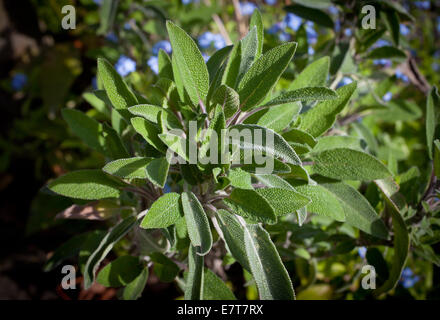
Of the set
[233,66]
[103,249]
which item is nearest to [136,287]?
[103,249]

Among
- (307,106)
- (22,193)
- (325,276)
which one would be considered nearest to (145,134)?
(307,106)

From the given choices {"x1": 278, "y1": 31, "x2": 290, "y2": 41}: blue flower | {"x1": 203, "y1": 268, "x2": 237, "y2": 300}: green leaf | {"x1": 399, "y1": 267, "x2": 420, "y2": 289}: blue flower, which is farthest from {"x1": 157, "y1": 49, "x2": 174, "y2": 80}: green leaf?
{"x1": 399, "y1": 267, "x2": 420, "y2": 289}: blue flower

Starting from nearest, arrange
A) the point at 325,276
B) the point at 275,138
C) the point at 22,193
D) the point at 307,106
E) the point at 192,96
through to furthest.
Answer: the point at 275,138 < the point at 192,96 < the point at 307,106 < the point at 325,276 < the point at 22,193

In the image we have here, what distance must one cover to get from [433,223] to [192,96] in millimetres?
763

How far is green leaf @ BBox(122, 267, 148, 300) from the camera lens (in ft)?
3.41

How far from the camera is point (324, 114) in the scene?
37.8 inches

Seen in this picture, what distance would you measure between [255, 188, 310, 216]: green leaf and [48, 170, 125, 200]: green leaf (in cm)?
37

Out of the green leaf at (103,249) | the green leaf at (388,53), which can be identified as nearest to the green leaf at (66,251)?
the green leaf at (103,249)

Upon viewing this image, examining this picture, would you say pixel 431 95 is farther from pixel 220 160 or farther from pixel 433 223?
pixel 220 160

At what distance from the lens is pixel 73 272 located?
3.60 feet

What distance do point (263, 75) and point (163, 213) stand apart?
364mm

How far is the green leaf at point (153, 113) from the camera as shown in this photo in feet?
2.63

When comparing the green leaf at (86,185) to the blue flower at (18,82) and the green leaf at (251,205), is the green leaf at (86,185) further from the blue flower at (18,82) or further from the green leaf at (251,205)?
the blue flower at (18,82)

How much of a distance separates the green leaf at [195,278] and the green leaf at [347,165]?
36cm
